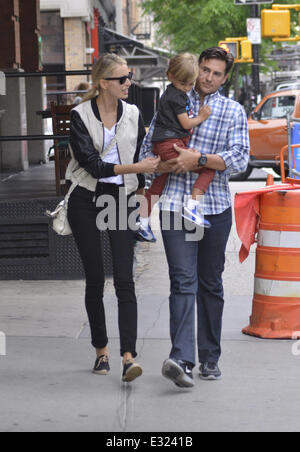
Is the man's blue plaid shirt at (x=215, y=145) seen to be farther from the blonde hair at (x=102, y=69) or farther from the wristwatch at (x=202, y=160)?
the blonde hair at (x=102, y=69)

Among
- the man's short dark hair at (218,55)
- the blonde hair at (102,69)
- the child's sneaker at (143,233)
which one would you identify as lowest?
the child's sneaker at (143,233)

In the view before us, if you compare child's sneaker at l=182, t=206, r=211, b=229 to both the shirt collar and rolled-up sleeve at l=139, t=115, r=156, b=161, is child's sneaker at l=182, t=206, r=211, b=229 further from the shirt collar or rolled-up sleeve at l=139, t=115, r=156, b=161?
the shirt collar

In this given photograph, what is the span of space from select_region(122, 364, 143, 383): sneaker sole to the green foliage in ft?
120

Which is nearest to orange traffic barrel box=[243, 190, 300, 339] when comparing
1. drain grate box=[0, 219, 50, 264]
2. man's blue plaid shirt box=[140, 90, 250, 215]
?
man's blue plaid shirt box=[140, 90, 250, 215]

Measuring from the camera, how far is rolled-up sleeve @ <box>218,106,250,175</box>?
5.54 metres

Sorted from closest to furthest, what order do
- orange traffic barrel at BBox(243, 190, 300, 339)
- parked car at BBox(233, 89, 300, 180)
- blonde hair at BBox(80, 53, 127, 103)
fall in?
blonde hair at BBox(80, 53, 127, 103) → orange traffic barrel at BBox(243, 190, 300, 339) → parked car at BBox(233, 89, 300, 180)

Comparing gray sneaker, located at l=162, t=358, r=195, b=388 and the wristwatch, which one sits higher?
the wristwatch

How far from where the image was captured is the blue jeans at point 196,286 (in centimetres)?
560

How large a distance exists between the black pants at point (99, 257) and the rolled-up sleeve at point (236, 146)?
660 millimetres

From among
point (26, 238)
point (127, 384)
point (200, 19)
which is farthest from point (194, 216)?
point (200, 19)

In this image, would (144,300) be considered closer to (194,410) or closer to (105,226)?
(105,226)

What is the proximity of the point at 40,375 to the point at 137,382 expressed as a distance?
599 mm

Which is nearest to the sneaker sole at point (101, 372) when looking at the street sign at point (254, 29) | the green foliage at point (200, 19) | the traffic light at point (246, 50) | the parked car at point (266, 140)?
the parked car at point (266, 140)

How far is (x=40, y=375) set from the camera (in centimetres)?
593
